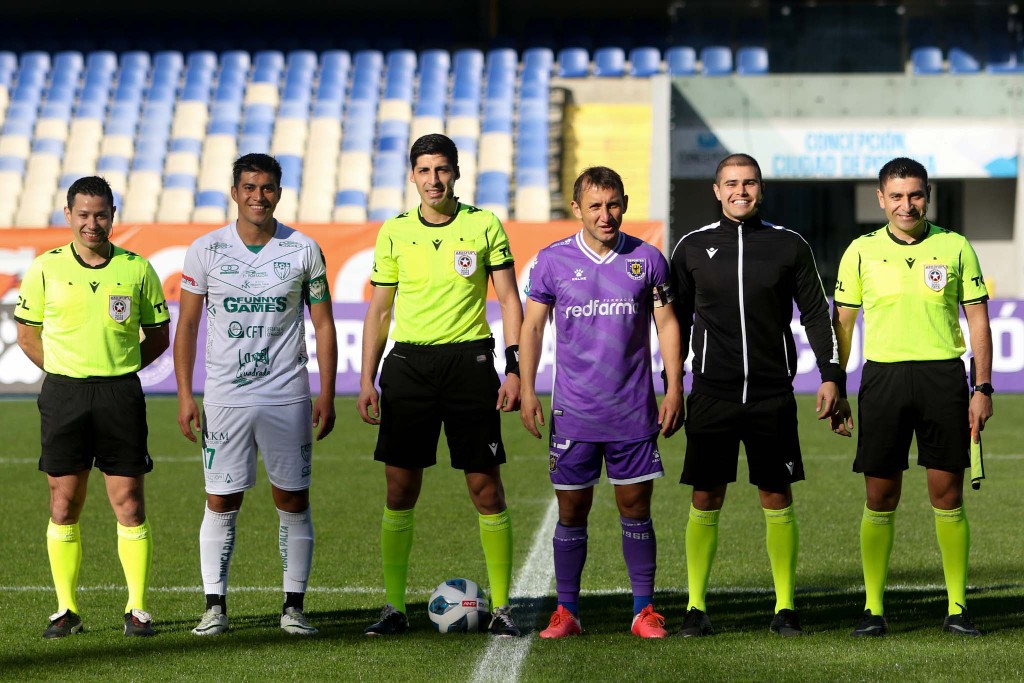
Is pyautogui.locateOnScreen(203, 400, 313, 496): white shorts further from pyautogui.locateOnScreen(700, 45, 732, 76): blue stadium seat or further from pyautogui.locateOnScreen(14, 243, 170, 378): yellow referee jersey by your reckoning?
pyautogui.locateOnScreen(700, 45, 732, 76): blue stadium seat

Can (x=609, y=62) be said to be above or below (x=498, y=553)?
above

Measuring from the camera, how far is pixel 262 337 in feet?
16.8

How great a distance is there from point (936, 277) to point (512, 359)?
165 cm

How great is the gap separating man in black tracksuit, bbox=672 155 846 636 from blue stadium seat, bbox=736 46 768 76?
16856mm

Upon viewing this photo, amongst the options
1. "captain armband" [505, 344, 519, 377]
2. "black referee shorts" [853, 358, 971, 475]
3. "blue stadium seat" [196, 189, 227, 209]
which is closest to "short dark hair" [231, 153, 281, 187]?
"captain armband" [505, 344, 519, 377]

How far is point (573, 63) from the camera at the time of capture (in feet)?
80.1

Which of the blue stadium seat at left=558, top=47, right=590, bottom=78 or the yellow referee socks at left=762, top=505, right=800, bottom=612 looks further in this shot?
the blue stadium seat at left=558, top=47, right=590, bottom=78

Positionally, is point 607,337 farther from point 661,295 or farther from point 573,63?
point 573,63

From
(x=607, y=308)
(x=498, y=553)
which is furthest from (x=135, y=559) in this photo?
(x=607, y=308)

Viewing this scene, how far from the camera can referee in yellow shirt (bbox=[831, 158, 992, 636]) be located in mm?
5059

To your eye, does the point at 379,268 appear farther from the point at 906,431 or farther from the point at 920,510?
the point at 920,510

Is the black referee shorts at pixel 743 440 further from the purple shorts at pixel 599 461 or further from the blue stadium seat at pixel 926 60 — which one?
the blue stadium seat at pixel 926 60

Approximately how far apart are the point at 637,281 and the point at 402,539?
4.56 ft

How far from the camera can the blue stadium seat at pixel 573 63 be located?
24203 millimetres
